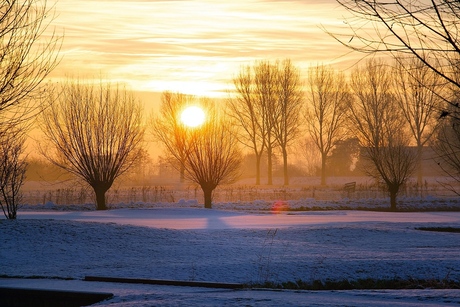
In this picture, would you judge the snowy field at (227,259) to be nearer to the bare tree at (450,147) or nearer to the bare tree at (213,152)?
the bare tree at (450,147)

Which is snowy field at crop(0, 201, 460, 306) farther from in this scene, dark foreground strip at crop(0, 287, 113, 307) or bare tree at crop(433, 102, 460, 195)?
bare tree at crop(433, 102, 460, 195)

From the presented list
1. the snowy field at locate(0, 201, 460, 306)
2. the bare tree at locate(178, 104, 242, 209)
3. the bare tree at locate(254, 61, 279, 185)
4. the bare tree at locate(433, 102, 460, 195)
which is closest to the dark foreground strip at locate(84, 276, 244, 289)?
the snowy field at locate(0, 201, 460, 306)

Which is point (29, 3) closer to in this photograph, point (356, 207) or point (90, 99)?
point (90, 99)

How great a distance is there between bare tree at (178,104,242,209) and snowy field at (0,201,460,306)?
14.5 meters

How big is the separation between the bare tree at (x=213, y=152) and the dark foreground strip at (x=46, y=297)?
82.9 feet

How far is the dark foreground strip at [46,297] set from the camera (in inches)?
354

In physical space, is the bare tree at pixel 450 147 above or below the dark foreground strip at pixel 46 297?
above

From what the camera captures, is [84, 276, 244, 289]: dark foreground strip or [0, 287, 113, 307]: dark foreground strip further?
[84, 276, 244, 289]: dark foreground strip

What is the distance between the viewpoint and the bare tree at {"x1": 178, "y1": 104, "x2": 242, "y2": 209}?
35031 mm

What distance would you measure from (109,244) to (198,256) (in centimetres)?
258

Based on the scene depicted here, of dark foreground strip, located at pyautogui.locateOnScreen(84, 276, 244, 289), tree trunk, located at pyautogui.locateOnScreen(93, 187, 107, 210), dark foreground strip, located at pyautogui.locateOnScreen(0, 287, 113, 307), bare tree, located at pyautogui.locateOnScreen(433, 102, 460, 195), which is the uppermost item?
bare tree, located at pyautogui.locateOnScreen(433, 102, 460, 195)

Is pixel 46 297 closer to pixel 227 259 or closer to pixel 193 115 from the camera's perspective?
pixel 227 259

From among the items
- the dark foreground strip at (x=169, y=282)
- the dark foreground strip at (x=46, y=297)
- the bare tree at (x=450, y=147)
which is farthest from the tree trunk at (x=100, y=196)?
the dark foreground strip at (x=46, y=297)

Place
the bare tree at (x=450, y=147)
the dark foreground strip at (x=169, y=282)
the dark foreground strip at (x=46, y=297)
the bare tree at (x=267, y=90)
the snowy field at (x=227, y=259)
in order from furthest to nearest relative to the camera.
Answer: the bare tree at (x=267, y=90), the bare tree at (x=450, y=147), the dark foreground strip at (x=169, y=282), the dark foreground strip at (x=46, y=297), the snowy field at (x=227, y=259)
